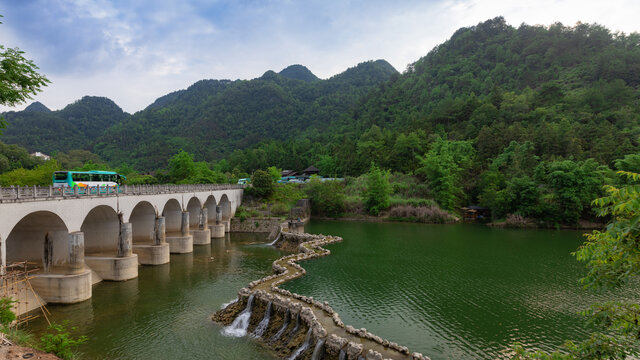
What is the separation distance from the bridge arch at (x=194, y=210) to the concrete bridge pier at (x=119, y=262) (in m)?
16.9

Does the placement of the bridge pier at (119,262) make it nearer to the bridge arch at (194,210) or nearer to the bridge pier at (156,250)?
the bridge pier at (156,250)

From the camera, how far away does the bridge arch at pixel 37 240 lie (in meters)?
22.9

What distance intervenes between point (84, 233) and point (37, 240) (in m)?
5.81

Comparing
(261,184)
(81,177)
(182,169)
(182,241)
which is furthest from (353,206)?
(81,177)

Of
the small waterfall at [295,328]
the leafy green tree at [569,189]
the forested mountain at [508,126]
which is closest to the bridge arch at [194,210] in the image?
the small waterfall at [295,328]

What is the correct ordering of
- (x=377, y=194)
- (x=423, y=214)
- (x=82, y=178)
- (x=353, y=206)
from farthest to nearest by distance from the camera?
(x=353, y=206) < (x=377, y=194) < (x=423, y=214) < (x=82, y=178)

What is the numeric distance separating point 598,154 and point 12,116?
694ft

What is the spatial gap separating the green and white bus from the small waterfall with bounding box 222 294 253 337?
17.1 meters

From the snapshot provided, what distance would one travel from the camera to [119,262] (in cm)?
2700

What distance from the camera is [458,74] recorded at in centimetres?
12656

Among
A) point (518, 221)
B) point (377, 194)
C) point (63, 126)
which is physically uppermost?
point (63, 126)

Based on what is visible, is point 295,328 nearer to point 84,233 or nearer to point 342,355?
point 342,355

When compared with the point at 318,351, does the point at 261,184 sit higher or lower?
higher

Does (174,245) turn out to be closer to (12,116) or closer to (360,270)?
(360,270)
